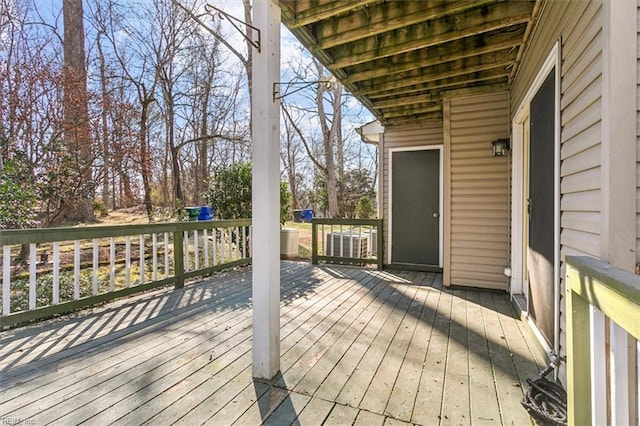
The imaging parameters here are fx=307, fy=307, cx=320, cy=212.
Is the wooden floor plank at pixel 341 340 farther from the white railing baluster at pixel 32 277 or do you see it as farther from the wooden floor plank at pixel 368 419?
the white railing baluster at pixel 32 277

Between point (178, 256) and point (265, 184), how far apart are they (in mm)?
2578

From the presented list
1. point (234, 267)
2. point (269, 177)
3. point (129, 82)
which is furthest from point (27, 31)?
point (269, 177)

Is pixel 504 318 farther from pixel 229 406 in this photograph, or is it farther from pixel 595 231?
pixel 229 406

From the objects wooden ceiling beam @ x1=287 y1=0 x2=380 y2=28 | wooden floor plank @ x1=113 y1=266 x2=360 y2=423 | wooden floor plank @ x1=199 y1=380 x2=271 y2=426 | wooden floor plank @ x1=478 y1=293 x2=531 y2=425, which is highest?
wooden ceiling beam @ x1=287 y1=0 x2=380 y2=28

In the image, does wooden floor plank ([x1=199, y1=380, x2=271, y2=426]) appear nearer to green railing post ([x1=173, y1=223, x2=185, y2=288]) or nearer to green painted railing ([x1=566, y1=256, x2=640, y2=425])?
green painted railing ([x1=566, y1=256, x2=640, y2=425])

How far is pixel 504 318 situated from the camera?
2.96m

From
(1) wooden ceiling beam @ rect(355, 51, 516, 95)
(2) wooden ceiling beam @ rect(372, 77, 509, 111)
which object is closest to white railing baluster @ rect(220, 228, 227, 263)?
(1) wooden ceiling beam @ rect(355, 51, 516, 95)

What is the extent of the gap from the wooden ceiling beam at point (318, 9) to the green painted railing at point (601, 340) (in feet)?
7.18

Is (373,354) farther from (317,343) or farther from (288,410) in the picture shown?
(288,410)

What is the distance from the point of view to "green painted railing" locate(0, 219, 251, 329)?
259cm

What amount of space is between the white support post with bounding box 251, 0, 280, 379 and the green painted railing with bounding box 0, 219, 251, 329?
2058 mm

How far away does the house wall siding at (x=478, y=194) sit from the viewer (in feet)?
12.3

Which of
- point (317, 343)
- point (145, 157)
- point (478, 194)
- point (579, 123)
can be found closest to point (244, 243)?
point (145, 157)

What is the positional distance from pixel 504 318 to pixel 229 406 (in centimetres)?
262
